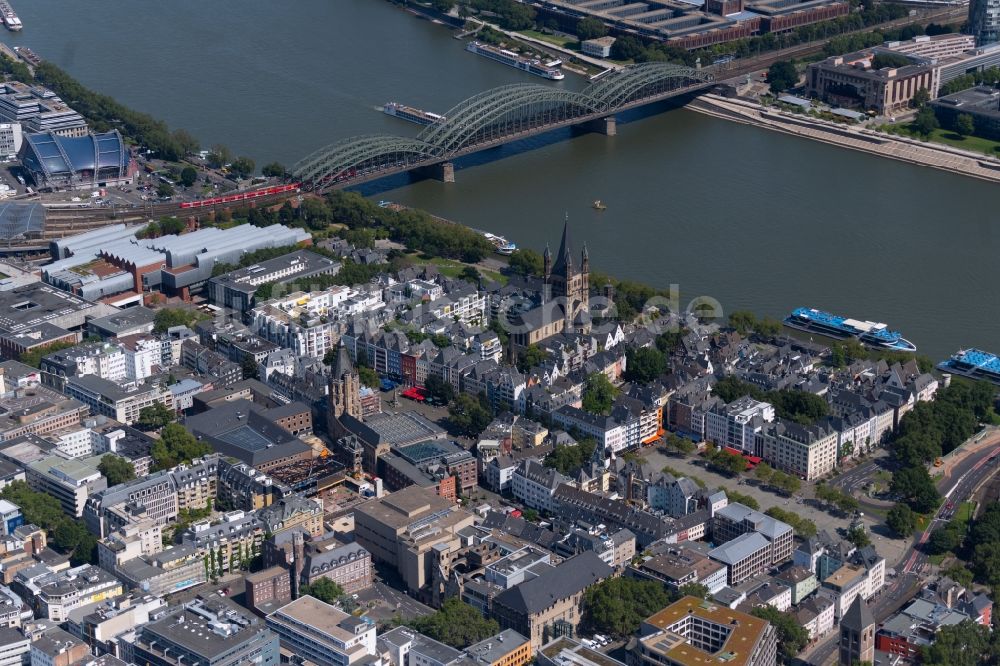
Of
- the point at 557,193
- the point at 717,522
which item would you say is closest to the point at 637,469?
the point at 717,522

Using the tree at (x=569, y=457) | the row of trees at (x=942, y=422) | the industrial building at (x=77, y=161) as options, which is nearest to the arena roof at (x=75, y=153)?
the industrial building at (x=77, y=161)

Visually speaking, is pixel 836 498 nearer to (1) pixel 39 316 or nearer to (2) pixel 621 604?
(2) pixel 621 604

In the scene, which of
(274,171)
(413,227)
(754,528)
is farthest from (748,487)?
(274,171)

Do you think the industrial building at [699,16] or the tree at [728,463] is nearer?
the tree at [728,463]

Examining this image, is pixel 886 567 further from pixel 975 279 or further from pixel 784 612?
pixel 975 279

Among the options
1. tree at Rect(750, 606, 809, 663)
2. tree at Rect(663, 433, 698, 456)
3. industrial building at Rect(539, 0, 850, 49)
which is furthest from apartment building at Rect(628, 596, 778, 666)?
industrial building at Rect(539, 0, 850, 49)

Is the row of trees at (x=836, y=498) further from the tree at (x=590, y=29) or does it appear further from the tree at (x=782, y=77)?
the tree at (x=590, y=29)
